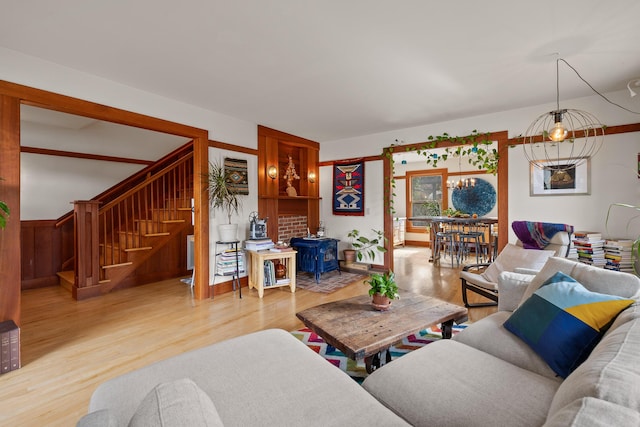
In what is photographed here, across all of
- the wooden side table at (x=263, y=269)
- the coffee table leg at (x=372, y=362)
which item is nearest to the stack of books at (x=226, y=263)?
the wooden side table at (x=263, y=269)

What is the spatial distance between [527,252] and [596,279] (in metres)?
1.81

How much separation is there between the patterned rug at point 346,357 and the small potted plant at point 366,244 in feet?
7.40

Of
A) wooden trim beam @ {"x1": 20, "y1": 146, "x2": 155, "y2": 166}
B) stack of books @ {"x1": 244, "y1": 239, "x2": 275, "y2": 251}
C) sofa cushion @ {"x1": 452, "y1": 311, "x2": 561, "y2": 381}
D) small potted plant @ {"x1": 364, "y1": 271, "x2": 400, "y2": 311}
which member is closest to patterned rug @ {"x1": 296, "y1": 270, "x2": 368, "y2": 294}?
stack of books @ {"x1": 244, "y1": 239, "x2": 275, "y2": 251}

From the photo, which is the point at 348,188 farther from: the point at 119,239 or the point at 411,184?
the point at 411,184

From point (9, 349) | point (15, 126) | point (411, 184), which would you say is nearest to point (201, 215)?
point (15, 126)

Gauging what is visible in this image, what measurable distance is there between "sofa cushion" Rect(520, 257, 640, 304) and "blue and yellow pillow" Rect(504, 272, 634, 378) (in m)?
0.10

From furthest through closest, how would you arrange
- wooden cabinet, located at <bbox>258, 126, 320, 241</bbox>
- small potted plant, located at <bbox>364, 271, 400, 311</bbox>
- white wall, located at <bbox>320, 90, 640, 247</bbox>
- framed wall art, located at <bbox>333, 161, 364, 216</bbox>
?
1. framed wall art, located at <bbox>333, 161, 364, 216</bbox>
2. wooden cabinet, located at <bbox>258, 126, 320, 241</bbox>
3. white wall, located at <bbox>320, 90, 640, 247</bbox>
4. small potted plant, located at <bbox>364, 271, 400, 311</bbox>

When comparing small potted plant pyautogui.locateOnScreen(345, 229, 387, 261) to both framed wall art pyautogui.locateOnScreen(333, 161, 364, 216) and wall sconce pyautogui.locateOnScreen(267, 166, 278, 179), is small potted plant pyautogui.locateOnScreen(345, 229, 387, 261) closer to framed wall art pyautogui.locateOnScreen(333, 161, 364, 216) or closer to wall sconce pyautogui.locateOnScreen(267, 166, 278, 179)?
framed wall art pyautogui.locateOnScreen(333, 161, 364, 216)

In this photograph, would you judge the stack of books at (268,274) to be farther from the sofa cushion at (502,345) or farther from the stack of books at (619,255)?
the stack of books at (619,255)

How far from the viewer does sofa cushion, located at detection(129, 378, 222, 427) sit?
2.22 ft

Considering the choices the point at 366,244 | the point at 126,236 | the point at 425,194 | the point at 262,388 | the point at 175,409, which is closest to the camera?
the point at 175,409

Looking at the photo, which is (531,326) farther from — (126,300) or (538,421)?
(126,300)

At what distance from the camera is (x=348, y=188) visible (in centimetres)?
543

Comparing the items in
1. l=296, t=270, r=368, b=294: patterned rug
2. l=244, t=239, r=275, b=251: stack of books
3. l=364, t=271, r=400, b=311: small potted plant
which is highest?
l=244, t=239, r=275, b=251: stack of books
